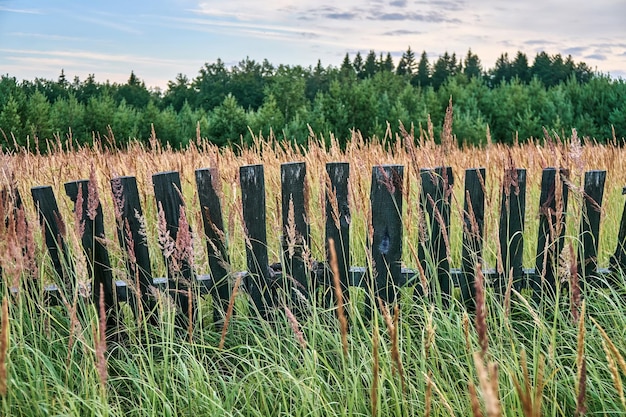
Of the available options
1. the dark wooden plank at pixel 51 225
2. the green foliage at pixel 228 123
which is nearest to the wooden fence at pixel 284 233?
the dark wooden plank at pixel 51 225

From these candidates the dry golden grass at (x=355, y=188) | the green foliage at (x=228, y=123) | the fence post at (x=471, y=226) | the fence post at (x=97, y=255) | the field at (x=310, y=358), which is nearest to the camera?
the field at (x=310, y=358)

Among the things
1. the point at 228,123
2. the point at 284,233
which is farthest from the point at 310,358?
the point at 228,123

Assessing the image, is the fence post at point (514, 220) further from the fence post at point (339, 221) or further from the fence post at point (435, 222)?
the fence post at point (339, 221)

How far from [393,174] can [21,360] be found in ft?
6.45

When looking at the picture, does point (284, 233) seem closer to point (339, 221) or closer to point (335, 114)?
point (339, 221)

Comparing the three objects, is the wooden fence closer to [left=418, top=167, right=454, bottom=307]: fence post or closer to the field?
[left=418, top=167, right=454, bottom=307]: fence post

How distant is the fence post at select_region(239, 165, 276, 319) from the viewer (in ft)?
10.8

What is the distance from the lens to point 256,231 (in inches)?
134

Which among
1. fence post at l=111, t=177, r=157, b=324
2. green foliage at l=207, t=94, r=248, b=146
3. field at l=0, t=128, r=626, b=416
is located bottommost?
field at l=0, t=128, r=626, b=416

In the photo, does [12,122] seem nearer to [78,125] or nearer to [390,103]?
[78,125]

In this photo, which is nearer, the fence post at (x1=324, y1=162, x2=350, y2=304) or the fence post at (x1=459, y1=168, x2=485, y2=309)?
the fence post at (x1=324, y1=162, x2=350, y2=304)

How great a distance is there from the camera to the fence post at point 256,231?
3.30m

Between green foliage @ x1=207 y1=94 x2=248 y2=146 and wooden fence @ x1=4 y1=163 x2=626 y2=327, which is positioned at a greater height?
green foliage @ x1=207 y1=94 x2=248 y2=146

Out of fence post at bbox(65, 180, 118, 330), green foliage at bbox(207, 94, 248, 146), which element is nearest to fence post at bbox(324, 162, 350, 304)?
fence post at bbox(65, 180, 118, 330)
